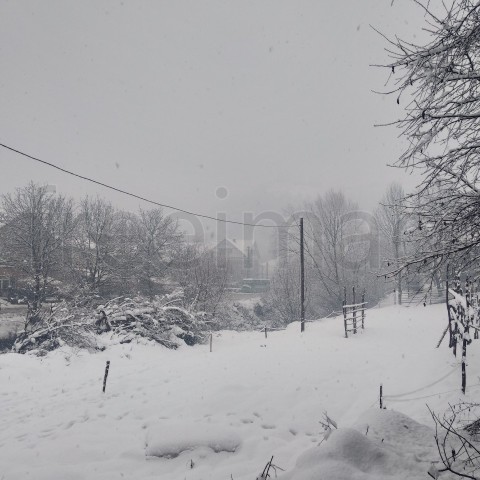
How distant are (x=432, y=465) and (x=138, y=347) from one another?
13.1 m

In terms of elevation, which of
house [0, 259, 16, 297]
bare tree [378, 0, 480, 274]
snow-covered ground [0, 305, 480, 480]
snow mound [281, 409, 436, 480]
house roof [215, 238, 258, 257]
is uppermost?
house roof [215, 238, 258, 257]

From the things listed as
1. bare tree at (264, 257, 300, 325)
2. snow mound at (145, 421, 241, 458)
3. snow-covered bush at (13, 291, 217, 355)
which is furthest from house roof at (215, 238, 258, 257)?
snow mound at (145, 421, 241, 458)

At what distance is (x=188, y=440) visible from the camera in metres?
5.45

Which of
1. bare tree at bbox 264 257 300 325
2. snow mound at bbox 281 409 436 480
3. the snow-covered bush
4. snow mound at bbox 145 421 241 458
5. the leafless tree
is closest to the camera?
the leafless tree

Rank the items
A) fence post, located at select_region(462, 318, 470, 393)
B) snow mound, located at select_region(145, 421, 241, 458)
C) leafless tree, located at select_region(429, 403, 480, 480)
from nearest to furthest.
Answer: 1. leafless tree, located at select_region(429, 403, 480, 480)
2. snow mound, located at select_region(145, 421, 241, 458)
3. fence post, located at select_region(462, 318, 470, 393)

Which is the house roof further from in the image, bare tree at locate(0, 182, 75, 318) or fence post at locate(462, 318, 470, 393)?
fence post at locate(462, 318, 470, 393)

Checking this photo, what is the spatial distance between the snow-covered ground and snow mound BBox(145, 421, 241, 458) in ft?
0.06

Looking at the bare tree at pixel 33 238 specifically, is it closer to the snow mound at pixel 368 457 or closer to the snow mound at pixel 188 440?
the snow mound at pixel 188 440

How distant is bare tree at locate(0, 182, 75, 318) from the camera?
22.1 meters

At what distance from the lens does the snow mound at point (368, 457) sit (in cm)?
306

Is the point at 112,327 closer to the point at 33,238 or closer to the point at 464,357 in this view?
the point at 33,238

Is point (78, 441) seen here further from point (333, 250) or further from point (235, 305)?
point (333, 250)

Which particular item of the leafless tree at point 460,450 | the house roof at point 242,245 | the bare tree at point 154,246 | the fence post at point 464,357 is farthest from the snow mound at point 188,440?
the house roof at point 242,245

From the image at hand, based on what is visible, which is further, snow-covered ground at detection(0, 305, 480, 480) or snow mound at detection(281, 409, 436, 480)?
snow-covered ground at detection(0, 305, 480, 480)
